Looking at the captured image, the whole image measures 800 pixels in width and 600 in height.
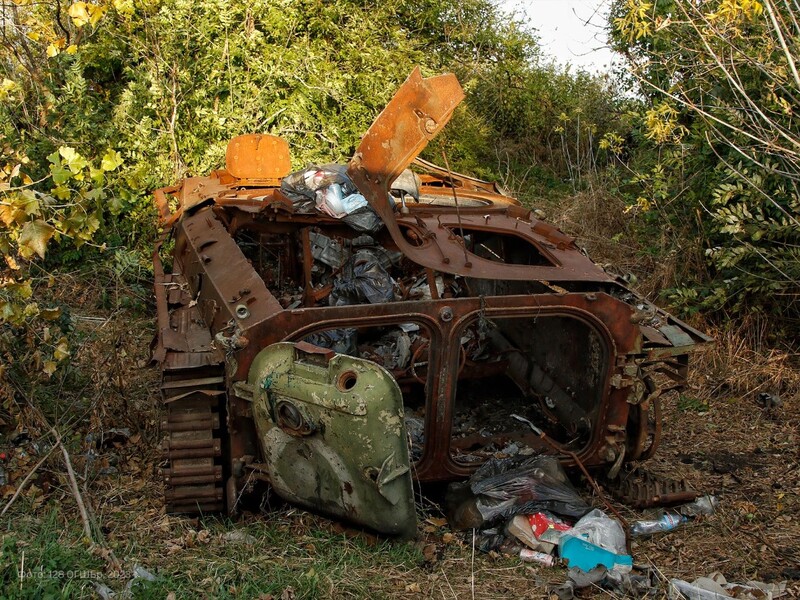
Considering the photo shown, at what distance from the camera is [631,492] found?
494cm

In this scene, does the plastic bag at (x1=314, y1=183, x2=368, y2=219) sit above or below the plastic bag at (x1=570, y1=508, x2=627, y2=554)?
above

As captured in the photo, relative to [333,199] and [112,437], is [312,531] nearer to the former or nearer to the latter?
[112,437]

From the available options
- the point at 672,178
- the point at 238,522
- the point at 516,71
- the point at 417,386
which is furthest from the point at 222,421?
the point at 516,71

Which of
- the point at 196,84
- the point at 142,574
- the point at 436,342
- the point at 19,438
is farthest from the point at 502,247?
the point at 196,84

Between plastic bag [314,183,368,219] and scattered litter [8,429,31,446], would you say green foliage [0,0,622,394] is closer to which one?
scattered litter [8,429,31,446]

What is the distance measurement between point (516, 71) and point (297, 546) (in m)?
9.84

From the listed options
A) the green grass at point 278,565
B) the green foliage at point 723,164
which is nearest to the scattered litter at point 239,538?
the green grass at point 278,565

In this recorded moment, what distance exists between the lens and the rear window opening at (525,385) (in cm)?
496

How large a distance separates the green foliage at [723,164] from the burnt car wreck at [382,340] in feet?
6.08

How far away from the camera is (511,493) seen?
435cm

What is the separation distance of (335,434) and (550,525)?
131 cm

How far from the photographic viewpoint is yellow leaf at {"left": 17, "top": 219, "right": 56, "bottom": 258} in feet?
12.3

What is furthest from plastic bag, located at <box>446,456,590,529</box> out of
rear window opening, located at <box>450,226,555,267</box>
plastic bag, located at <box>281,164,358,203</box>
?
plastic bag, located at <box>281,164,358,203</box>

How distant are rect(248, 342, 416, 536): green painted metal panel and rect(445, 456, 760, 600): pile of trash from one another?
623 mm
